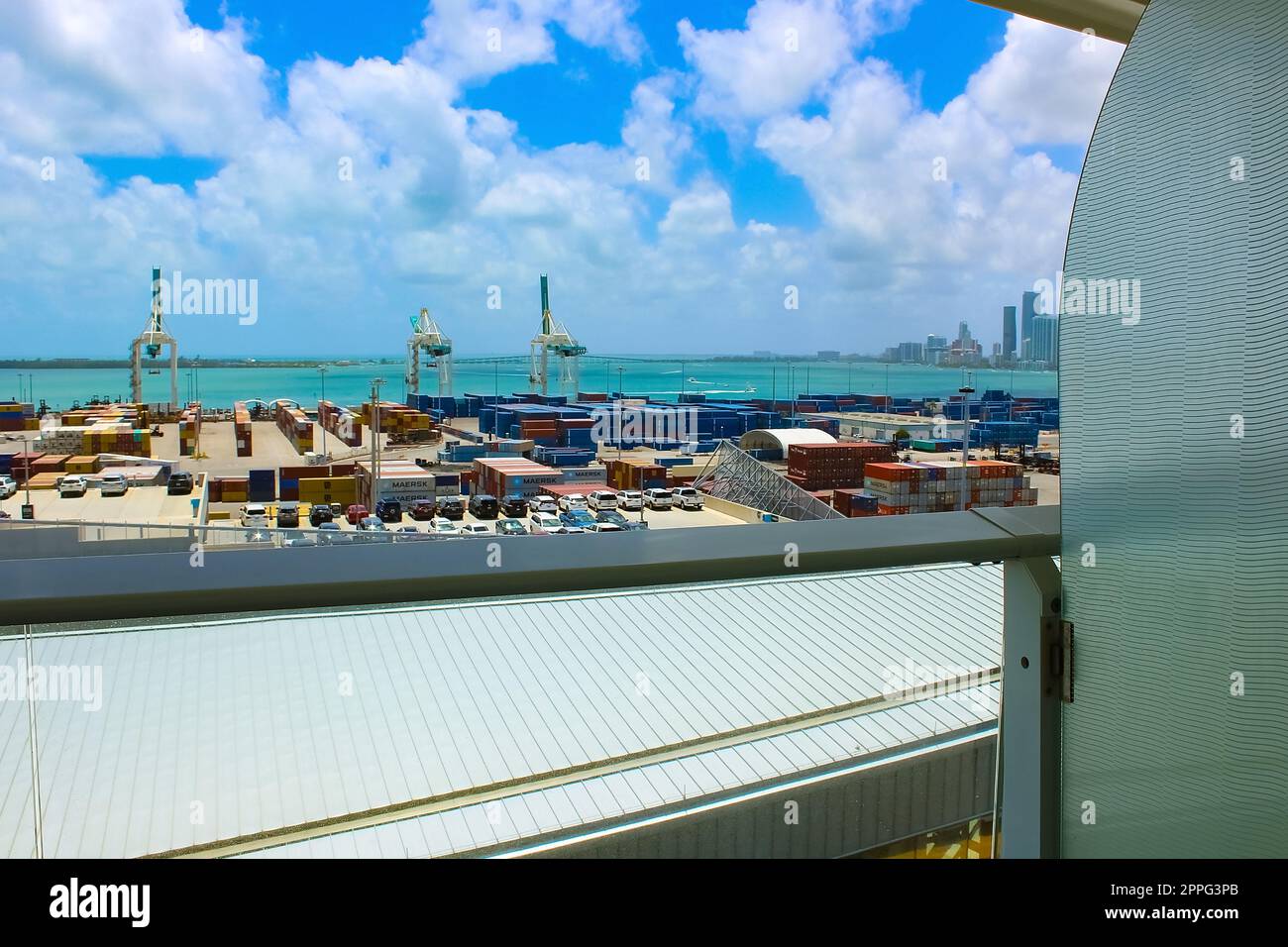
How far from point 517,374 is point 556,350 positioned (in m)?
0.43

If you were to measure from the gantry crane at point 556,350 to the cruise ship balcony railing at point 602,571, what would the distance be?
16.8 feet

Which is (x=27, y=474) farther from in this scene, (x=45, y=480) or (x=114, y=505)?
(x=114, y=505)

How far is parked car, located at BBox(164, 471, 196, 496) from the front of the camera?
4898mm

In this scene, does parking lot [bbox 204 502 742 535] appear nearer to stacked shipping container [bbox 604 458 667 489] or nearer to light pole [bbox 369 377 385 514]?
light pole [bbox 369 377 385 514]

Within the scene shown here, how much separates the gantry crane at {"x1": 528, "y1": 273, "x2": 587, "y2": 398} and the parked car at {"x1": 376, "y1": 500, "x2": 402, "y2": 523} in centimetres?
184

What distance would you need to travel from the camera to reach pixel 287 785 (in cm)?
84

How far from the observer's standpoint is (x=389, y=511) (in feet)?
15.8

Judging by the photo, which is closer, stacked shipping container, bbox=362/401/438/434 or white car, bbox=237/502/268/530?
white car, bbox=237/502/268/530

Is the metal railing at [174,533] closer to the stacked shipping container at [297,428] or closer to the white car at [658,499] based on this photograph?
the white car at [658,499]

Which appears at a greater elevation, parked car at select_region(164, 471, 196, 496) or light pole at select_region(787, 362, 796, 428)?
light pole at select_region(787, 362, 796, 428)

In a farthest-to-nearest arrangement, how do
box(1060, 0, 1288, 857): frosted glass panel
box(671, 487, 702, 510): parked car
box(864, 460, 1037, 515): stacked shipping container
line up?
1. box(671, 487, 702, 510): parked car
2. box(864, 460, 1037, 515): stacked shipping container
3. box(1060, 0, 1288, 857): frosted glass panel

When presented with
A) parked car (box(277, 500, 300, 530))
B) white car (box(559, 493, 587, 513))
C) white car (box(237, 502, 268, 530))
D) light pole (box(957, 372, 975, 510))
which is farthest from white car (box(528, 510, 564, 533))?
light pole (box(957, 372, 975, 510))

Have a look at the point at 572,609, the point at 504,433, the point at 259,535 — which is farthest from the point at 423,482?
the point at 572,609

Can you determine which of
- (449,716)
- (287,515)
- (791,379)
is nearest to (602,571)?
(449,716)
